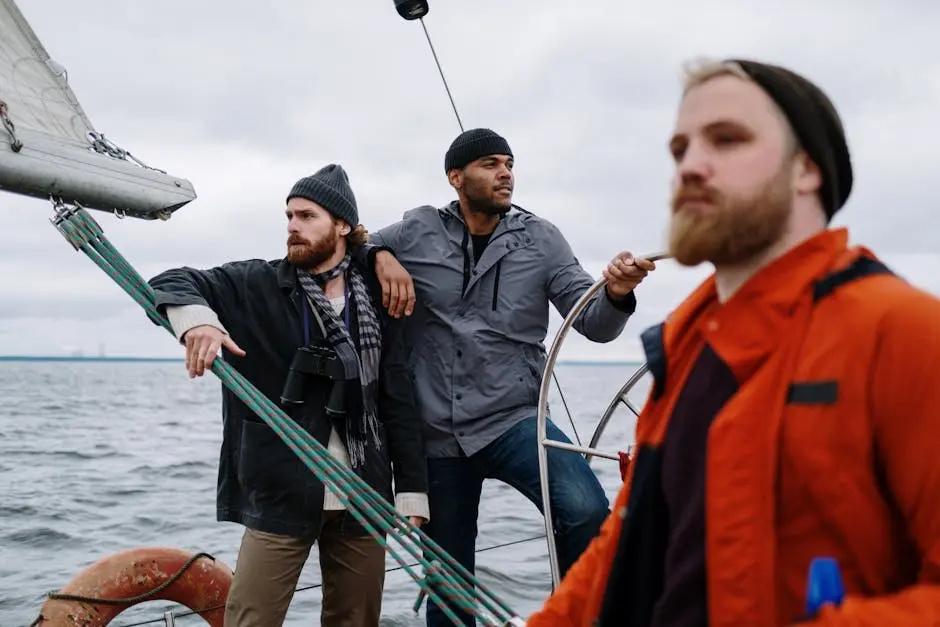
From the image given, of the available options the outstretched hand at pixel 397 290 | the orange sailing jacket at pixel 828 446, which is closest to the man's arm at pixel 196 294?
the outstretched hand at pixel 397 290

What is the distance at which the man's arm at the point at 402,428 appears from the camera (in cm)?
355

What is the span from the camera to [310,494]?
331 centimetres

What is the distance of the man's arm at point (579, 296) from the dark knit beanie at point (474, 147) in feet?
1.30

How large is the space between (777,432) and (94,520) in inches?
420

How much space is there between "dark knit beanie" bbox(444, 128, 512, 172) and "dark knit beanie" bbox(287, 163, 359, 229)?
0.47 metres

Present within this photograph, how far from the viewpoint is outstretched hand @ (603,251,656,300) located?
2.71 m

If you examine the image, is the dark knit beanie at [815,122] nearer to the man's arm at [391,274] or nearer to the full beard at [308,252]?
the man's arm at [391,274]

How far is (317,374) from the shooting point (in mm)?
3373

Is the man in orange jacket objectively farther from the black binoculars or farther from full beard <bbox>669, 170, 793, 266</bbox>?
the black binoculars

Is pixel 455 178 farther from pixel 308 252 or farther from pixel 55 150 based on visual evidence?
pixel 55 150

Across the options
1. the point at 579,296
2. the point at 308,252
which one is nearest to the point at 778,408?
the point at 579,296

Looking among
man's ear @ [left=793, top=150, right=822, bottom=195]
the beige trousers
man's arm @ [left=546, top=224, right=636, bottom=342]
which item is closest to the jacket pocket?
the beige trousers

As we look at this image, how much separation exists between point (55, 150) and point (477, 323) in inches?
66.6

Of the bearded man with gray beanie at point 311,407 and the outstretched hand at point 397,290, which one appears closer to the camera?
the bearded man with gray beanie at point 311,407
